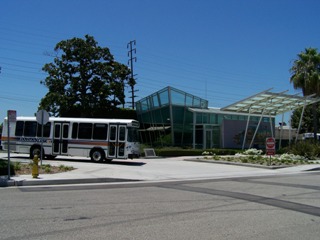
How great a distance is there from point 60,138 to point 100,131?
279 centimetres

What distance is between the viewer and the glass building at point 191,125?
3606 centimetres

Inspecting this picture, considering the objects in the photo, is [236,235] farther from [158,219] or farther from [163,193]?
[163,193]

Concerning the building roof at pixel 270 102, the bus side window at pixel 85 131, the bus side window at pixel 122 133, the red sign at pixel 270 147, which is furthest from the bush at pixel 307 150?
the bus side window at pixel 85 131

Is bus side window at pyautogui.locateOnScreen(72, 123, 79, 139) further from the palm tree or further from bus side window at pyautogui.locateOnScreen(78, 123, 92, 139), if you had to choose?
the palm tree

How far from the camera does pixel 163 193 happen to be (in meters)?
11.9

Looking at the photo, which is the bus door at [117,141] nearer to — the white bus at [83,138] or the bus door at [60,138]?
the white bus at [83,138]

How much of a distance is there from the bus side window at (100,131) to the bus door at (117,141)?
0.36 meters

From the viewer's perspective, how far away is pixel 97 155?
23.6 meters

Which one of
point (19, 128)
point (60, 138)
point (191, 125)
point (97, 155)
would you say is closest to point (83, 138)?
point (97, 155)

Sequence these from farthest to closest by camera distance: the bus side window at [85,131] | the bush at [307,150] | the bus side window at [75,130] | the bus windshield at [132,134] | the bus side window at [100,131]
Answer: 1. the bush at [307,150]
2. the bus side window at [75,130]
3. the bus side window at [85,131]
4. the bus side window at [100,131]
5. the bus windshield at [132,134]

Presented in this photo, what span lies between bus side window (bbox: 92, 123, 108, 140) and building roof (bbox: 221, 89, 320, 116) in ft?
50.1

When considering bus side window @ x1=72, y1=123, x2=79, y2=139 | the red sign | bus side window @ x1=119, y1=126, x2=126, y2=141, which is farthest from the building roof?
bus side window @ x1=72, y1=123, x2=79, y2=139

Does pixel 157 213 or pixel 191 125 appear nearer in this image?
pixel 157 213

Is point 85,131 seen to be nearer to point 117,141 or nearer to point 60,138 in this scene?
point 60,138
